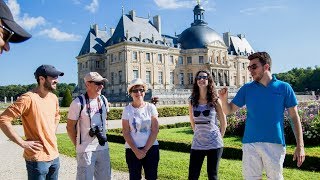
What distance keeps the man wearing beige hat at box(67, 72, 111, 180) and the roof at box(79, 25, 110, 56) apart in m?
45.5

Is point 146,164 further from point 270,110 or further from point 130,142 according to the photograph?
point 270,110

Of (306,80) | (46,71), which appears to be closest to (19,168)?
(46,71)

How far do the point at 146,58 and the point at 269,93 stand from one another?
138 ft

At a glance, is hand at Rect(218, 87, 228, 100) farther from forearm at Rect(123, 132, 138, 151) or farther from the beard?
the beard

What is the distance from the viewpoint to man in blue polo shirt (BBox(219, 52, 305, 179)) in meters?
3.98

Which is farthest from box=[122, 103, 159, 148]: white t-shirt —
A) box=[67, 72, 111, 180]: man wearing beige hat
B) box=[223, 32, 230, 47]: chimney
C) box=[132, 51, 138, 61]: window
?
box=[223, 32, 230, 47]: chimney

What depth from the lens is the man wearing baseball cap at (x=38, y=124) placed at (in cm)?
361

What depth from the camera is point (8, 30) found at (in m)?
1.78

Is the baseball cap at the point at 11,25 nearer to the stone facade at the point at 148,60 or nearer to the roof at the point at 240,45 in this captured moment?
the stone facade at the point at 148,60

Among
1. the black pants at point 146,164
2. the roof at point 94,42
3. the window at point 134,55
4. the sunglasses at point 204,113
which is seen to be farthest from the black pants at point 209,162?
the roof at point 94,42

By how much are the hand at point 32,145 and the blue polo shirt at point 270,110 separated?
2150 mm

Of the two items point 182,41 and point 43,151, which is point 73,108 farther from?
point 182,41

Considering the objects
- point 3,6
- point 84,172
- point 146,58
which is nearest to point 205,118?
point 84,172

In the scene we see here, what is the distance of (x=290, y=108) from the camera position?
404cm
